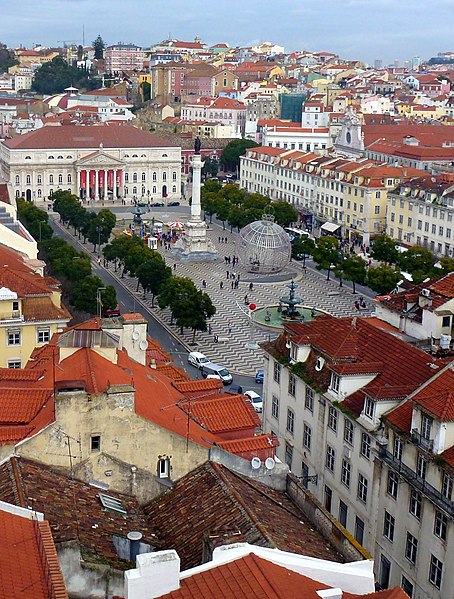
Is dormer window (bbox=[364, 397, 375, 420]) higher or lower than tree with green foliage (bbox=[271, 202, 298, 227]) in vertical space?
higher

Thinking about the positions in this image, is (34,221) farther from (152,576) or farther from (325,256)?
(152,576)

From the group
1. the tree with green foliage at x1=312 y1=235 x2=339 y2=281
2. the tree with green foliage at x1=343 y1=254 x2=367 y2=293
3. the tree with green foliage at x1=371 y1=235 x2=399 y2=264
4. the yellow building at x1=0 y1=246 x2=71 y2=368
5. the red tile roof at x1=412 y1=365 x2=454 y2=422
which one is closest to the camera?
the red tile roof at x1=412 y1=365 x2=454 y2=422

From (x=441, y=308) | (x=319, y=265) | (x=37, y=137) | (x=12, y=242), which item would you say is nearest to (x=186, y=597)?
(x=441, y=308)

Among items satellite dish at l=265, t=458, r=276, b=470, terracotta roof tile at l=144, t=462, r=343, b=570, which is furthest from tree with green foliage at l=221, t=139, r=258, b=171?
terracotta roof tile at l=144, t=462, r=343, b=570

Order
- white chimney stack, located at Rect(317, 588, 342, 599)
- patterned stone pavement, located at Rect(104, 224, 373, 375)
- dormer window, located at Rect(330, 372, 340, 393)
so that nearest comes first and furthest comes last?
1. white chimney stack, located at Rect(317, 588, 342, 599)
2. dormer window, located at Rect(330, 372, 340, 393)
3. patterned stone pavement, located at Rect(104, 224, 373, 375)

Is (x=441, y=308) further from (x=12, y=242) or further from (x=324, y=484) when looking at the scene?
(x=12, y=242)

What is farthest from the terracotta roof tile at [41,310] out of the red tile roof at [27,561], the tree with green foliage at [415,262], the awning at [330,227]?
the awning at [330,227]

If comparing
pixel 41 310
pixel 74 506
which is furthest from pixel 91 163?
pixel 74 506

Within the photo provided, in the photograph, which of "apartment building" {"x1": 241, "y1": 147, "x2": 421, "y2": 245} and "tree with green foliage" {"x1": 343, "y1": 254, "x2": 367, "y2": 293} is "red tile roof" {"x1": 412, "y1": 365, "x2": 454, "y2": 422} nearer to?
"tree with green foliage" {"x1": 343, "y1": 254, "x2": 367, "y2": 293}
